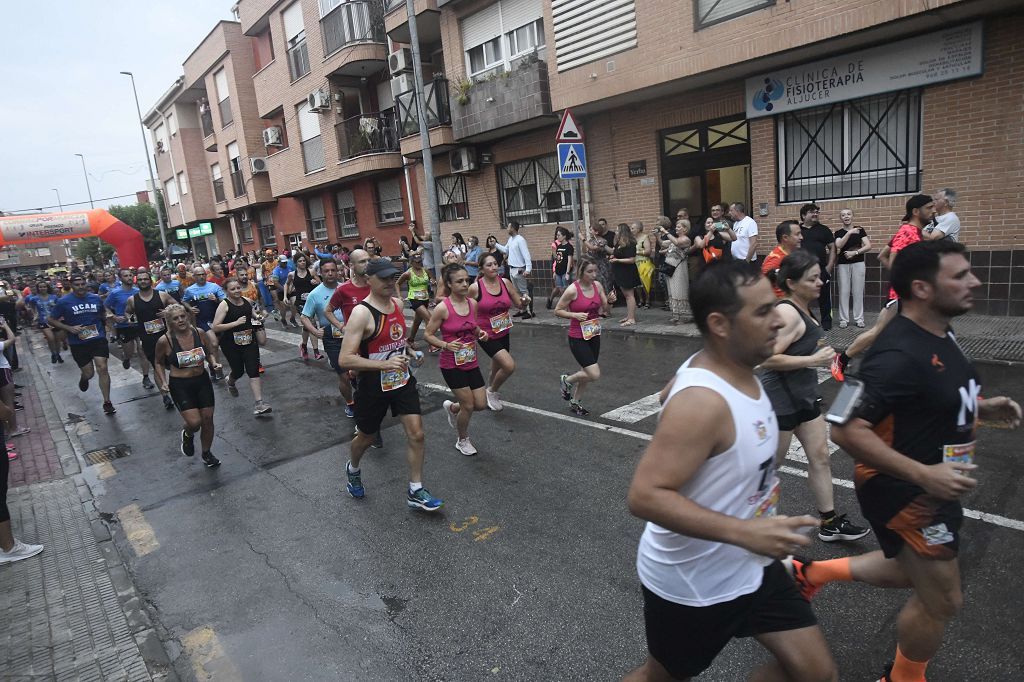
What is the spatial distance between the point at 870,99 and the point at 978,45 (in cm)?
156

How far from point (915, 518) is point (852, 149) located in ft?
32.9

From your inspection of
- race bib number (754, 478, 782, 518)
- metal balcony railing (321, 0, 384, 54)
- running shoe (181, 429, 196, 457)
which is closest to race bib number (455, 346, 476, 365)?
running shoe (181, 429, 196, 457)

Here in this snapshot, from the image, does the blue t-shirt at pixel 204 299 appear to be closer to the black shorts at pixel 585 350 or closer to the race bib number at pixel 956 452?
the black shorts at pixel 585 350

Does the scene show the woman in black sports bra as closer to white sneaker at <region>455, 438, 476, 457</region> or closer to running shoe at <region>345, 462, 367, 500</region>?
running shoe at <region>345, 462, 367, 500</region>

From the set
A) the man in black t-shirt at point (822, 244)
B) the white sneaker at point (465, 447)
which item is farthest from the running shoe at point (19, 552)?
the man in black t-shirt at point (822, 244)

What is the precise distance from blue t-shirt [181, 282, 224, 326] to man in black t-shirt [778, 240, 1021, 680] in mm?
9279

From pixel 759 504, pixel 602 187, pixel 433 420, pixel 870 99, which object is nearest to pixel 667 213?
pixel 602 187

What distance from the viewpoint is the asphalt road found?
127 inches

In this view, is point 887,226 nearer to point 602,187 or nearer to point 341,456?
point 602,187

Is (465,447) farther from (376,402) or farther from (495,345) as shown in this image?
(376,402)

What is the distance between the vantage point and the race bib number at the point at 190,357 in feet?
20.6

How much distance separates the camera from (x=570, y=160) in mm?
10906

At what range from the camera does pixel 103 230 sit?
2527 centimetres

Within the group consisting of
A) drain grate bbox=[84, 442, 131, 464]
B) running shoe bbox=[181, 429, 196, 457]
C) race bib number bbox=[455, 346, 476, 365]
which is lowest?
drain grate bbox=[84, 442, 131, 464]
